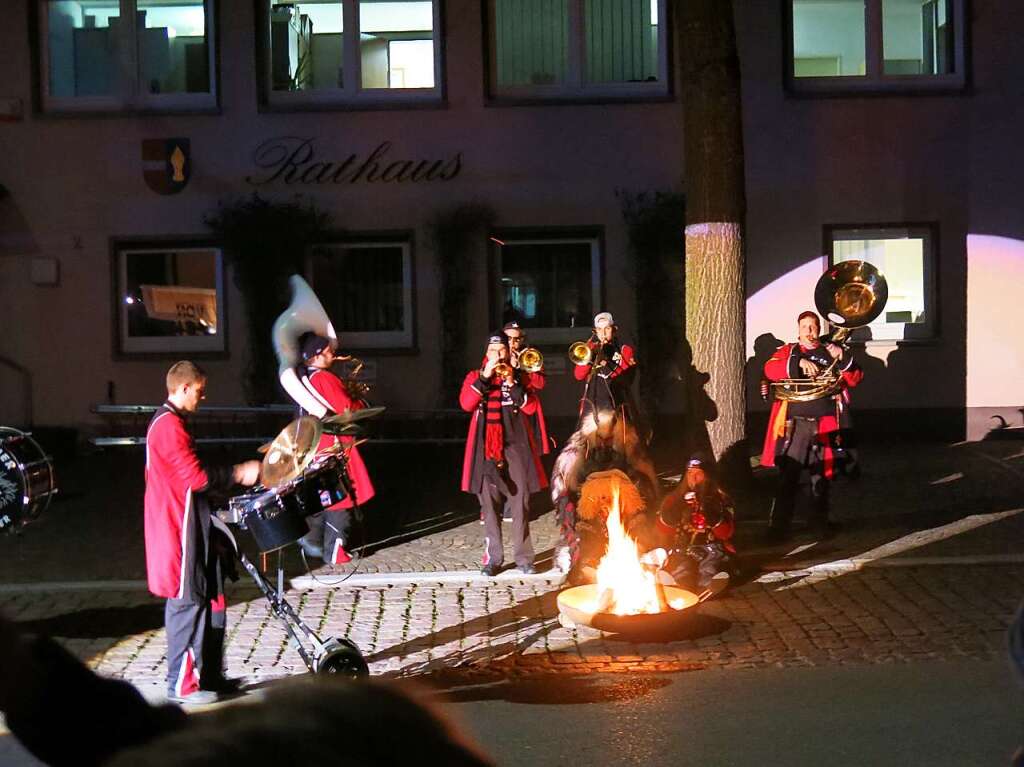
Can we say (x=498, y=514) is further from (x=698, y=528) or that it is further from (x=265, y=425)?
(x=265, y=425)

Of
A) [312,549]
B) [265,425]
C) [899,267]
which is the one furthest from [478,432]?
[899,267]

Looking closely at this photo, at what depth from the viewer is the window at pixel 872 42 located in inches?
672

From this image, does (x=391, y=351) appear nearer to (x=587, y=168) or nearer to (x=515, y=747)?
(x=587, y=168)

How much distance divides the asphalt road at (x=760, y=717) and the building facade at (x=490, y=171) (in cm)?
999

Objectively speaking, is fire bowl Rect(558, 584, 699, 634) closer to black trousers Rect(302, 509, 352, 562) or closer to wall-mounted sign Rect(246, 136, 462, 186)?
black trousers Rect(302, 509, 352, 562)

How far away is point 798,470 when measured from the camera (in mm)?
10703

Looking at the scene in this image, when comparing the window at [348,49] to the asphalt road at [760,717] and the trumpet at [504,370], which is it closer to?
the trumpet at [504,370]

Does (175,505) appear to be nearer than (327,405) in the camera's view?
Yes

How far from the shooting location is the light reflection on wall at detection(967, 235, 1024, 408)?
16.9m

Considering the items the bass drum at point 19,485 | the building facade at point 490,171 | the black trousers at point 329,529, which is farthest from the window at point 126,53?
the bass drum at point 19,485

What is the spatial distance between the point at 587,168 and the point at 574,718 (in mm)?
11423

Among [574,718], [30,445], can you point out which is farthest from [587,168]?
[574,718]

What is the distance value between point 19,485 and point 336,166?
9934mm

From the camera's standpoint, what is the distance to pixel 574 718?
21.0 feet
